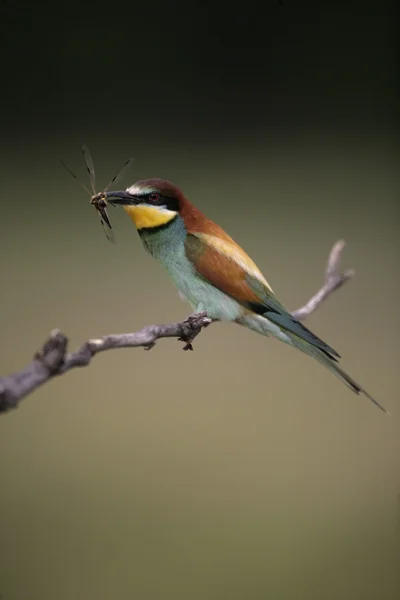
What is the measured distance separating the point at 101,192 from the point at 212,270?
310mm

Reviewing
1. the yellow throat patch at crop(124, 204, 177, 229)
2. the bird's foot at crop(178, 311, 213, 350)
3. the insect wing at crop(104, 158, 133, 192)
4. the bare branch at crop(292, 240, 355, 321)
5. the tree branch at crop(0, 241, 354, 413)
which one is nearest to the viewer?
the tree branch at crop(0, 241, 354, 413)

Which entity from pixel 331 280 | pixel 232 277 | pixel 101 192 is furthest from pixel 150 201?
pixel 331 280

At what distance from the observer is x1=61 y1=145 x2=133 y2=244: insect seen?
1.43m

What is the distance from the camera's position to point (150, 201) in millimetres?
1414

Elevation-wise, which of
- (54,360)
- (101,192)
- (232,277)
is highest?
(101,192)

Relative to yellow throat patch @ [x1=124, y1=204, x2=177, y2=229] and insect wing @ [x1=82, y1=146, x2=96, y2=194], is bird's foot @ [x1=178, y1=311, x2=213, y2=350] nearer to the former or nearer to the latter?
yellow throat patch @ [x1=124, y1=204, x2=177, y2=229]

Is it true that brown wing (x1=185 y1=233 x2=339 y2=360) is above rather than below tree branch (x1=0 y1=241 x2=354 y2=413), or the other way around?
above

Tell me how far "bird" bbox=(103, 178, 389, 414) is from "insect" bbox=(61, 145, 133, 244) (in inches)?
1.3

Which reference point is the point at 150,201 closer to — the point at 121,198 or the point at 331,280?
the point at 121,198

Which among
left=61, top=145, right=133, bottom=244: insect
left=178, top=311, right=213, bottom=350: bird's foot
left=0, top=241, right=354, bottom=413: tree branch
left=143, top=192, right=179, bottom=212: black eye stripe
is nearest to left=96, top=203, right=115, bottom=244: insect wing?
left=61, top=145, right=133, bottom=244: insect

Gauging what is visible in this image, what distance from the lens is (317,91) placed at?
199 cm

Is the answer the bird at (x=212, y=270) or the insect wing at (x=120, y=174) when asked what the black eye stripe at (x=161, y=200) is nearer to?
the bird at (x=212, y=270)

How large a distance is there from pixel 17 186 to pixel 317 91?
3.15ft

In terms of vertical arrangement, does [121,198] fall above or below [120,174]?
below
